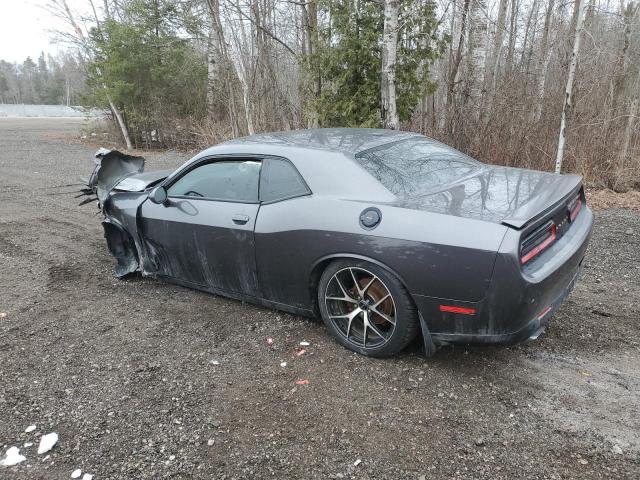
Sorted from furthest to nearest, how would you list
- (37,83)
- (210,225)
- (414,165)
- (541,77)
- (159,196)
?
(37,83) < (541,77) < (159,196) < (210,225) < (414,165)

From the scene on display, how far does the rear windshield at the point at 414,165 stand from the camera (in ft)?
10.6

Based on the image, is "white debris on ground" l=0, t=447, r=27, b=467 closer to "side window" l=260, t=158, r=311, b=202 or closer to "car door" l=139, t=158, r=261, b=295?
"car door" l=139, t=158, r=261, b=295

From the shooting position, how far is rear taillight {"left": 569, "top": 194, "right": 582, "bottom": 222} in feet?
10.7

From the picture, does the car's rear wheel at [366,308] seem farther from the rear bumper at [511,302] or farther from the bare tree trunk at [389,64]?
the bare tree trunk at [389,64]

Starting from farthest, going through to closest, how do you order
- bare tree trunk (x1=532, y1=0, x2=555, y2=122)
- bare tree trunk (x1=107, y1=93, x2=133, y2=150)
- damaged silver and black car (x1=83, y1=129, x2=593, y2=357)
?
bare tree trunk (x1=107, y1=93, x2=133, y2=150) → bare tree trunk (x1=532, y1=0, x2=555, y2=122) → damaged silver and black car (x1=83, y1=129, x2=593, y2=357)

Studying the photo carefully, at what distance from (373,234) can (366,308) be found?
545 millimetres

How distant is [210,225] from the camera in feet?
12.4

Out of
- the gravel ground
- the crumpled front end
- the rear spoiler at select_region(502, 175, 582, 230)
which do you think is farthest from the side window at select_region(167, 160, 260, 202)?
the rear spoiler at select_region(502, 175, 582, 230)

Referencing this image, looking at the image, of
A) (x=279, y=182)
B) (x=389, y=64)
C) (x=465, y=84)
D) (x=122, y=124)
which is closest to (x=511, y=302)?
(x=279, y=182)

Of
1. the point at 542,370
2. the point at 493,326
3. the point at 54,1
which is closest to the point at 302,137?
the point at 493,326

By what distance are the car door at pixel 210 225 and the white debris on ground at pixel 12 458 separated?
180cm

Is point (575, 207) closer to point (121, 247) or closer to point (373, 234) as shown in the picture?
point (373, 234)

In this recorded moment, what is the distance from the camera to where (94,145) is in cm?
1825

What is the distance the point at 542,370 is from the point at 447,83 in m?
6.94
